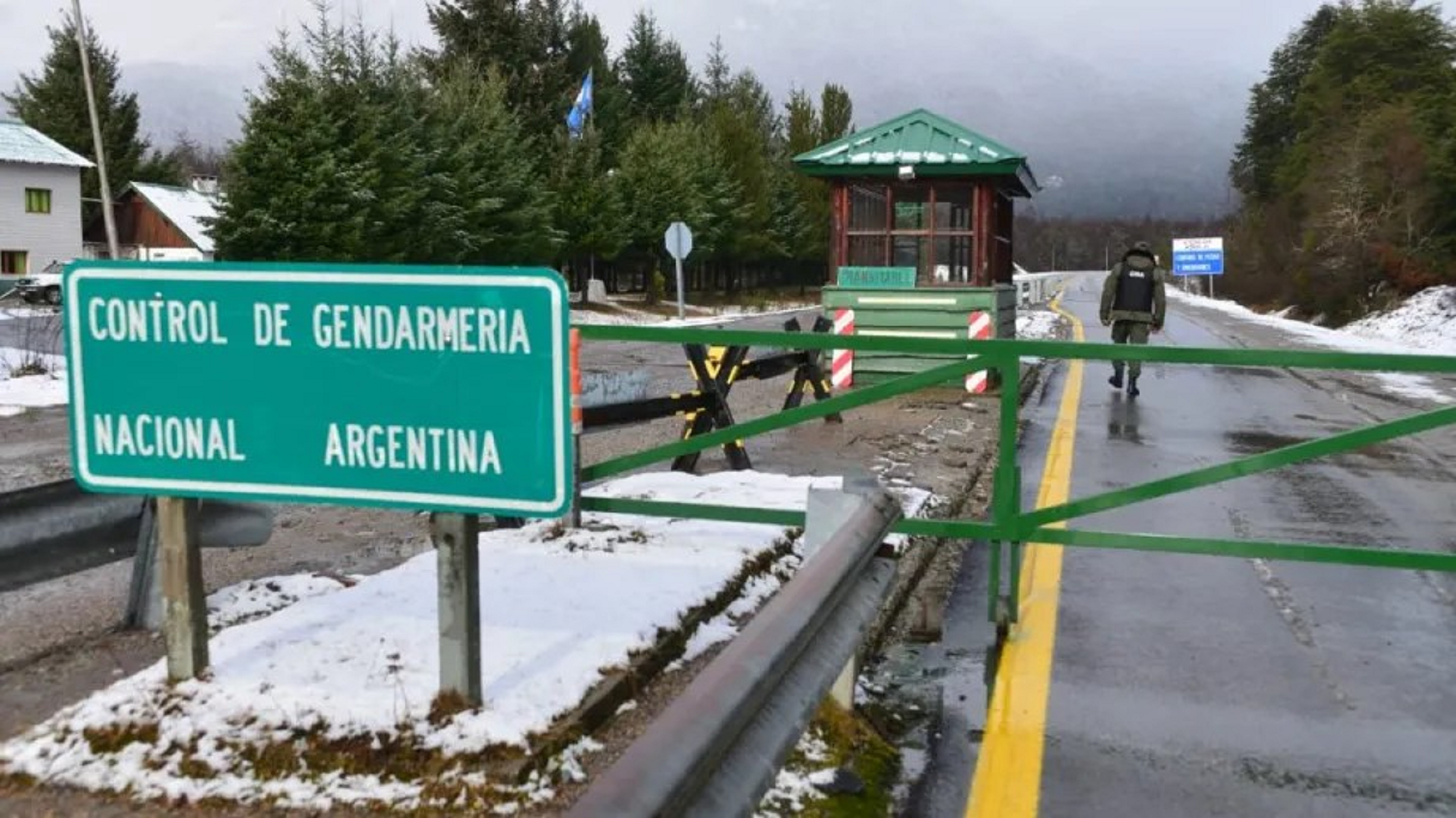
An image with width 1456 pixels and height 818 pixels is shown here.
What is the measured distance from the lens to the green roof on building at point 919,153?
1517 centimetres

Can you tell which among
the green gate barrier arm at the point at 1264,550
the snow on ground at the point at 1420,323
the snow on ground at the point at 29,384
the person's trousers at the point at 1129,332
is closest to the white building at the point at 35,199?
the snow on ground at the point at 29,384

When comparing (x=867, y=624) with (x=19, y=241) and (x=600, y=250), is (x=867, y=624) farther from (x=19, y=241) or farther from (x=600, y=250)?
(x=19, y=241)

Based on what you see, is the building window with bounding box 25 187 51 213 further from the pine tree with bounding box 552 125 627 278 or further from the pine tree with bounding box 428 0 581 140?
the pine tree with bounding box 552 125 627 278

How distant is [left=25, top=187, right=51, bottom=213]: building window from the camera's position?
182 feet

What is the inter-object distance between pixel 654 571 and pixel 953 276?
1122cm

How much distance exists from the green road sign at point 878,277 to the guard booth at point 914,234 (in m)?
0.01

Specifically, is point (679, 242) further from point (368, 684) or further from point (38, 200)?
point (38, 200)

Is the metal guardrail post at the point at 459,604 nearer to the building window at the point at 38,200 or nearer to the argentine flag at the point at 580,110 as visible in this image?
the argentine flag at the point at 580,110

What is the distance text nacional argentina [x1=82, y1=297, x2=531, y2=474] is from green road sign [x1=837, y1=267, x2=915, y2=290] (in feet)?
40.9

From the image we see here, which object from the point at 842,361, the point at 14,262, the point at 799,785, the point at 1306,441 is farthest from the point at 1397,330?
the point at 14,262

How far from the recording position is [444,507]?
11.9ft

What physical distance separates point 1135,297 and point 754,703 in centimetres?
1466

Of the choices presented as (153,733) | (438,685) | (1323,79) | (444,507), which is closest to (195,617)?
(153,733)

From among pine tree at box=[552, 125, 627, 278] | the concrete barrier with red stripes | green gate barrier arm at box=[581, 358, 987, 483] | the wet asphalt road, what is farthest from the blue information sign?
green gate barrier arm at box=[581, 358, 987, 483]
